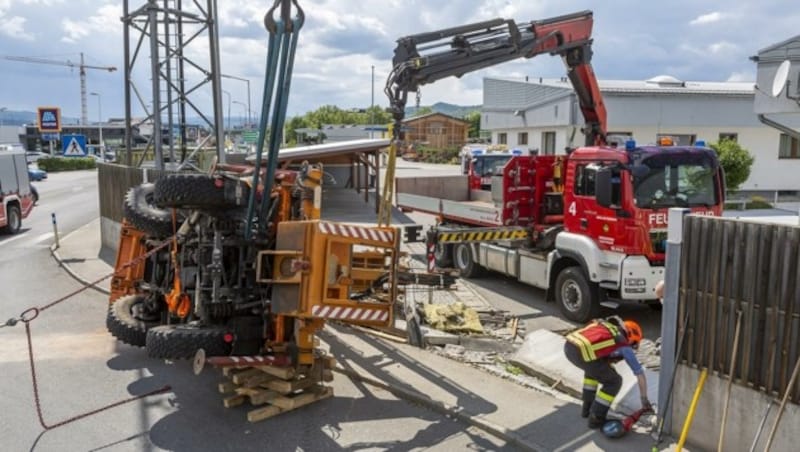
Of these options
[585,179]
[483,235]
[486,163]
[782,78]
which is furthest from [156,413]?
[486,163]

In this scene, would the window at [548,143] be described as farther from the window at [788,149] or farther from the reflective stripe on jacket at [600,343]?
the reflective stripe on jacket at [600,343]

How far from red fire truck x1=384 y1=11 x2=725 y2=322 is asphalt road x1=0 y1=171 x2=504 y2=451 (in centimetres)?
419

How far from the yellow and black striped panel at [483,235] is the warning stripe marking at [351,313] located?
5065 mm

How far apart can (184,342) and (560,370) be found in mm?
3904

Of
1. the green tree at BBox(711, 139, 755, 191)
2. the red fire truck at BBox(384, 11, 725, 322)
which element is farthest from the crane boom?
the green tree at BBox(711, 139, 755, 191)

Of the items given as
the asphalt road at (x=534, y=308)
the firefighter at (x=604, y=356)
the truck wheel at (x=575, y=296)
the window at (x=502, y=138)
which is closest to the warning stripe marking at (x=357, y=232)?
the firefighter at (x=604, y=356)

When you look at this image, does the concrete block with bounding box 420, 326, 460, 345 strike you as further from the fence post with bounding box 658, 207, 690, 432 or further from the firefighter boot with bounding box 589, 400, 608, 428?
the fence post with bounding box 658, 207, 690, 432

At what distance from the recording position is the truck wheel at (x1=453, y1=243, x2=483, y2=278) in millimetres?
13172

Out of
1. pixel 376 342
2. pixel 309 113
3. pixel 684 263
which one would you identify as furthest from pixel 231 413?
pixel 309 113

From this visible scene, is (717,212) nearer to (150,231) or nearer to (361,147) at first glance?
(150,231)

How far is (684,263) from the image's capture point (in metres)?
5.39

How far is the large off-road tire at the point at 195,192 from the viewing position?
20.0 ft

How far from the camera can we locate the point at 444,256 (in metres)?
14.2

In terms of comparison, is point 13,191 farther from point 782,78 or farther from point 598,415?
point 782,78
